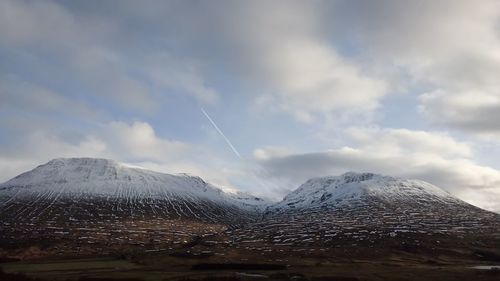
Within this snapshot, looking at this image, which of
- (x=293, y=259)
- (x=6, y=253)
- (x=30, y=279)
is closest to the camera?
(x=30, y=279)

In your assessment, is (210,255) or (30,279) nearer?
(30,279)

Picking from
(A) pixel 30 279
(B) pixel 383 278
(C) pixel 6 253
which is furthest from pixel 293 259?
(C) pixel 6 253

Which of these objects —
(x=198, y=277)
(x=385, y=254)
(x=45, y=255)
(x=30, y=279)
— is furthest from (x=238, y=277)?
(x=45, y=255)

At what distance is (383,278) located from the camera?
110m

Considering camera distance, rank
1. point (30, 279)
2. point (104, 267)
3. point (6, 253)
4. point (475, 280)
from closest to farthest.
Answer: point (30, 279), point (475, 280), point (104, 267), point (6, 253)

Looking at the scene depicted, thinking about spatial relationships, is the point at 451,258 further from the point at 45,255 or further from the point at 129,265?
the point at 45,255

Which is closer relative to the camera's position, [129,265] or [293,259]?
[129,265]

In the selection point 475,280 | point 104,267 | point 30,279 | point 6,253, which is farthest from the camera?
point 6,253

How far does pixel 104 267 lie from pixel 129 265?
8173 mm


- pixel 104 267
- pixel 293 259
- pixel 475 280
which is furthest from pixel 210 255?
pixel 475 280

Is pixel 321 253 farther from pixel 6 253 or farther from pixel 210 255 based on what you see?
pixel 6 253

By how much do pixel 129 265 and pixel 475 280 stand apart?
300ft

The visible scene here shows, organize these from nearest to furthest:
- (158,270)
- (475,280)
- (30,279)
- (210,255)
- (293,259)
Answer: (30,279) < (475,280) < (158,270) < (293,259) < (210,255)

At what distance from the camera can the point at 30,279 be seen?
314ft
